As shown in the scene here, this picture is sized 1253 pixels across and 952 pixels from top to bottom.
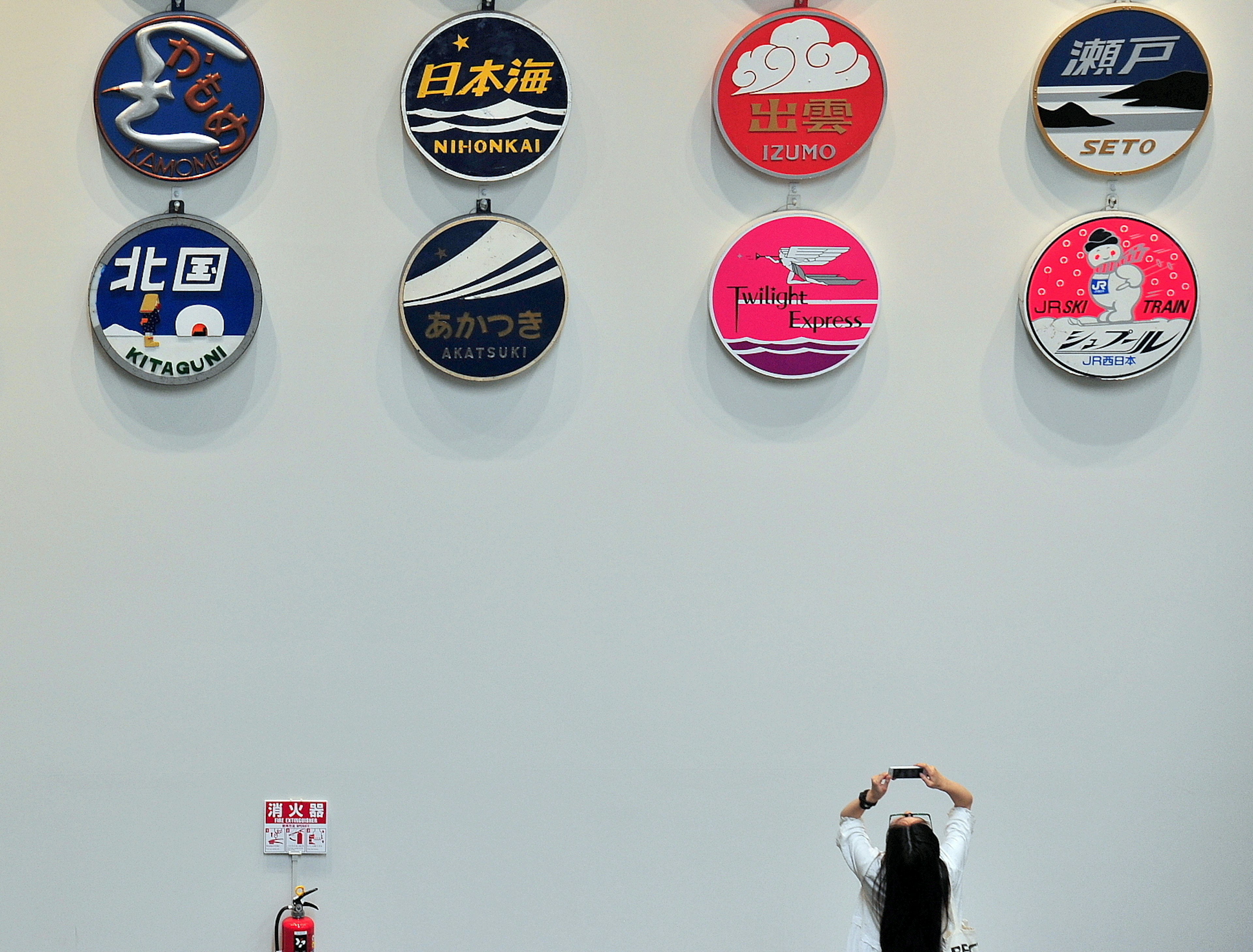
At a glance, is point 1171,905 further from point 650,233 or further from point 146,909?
point 146,909

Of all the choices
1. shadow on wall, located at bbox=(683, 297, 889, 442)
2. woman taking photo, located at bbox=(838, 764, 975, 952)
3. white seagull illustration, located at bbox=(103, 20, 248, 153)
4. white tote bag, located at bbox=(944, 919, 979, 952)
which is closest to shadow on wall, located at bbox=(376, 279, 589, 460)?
shadow on wall, located at bbox=(683, 297, 889, 442)

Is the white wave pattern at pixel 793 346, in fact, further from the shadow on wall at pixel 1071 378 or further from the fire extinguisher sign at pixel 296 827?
the fire extinguisher sign at pixel 296 827

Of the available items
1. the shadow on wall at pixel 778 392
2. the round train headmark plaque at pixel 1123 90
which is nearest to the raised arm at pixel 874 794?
the shadow on wall at pixel 778 392

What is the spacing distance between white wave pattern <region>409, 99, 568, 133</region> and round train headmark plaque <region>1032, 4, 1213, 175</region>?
943mm

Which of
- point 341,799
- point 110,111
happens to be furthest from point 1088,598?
point 110,111

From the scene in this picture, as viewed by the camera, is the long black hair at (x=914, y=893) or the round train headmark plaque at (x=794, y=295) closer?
the long black hair at (x=914, y=893)

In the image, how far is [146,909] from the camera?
1.89 meters

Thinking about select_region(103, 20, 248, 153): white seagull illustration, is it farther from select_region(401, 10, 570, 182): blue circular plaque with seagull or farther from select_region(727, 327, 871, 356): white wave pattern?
select_region(727, 327, 871, 356): white wave pattern

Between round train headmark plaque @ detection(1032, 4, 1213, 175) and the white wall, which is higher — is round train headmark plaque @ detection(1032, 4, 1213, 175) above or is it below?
above

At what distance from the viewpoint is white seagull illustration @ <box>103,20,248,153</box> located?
73.4 inches

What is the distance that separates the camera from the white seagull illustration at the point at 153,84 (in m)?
1.86

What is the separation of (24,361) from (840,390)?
159cm

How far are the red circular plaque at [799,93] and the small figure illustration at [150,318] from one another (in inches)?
44.8

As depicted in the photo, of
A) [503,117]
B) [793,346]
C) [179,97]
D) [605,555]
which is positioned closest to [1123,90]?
[793,346]
